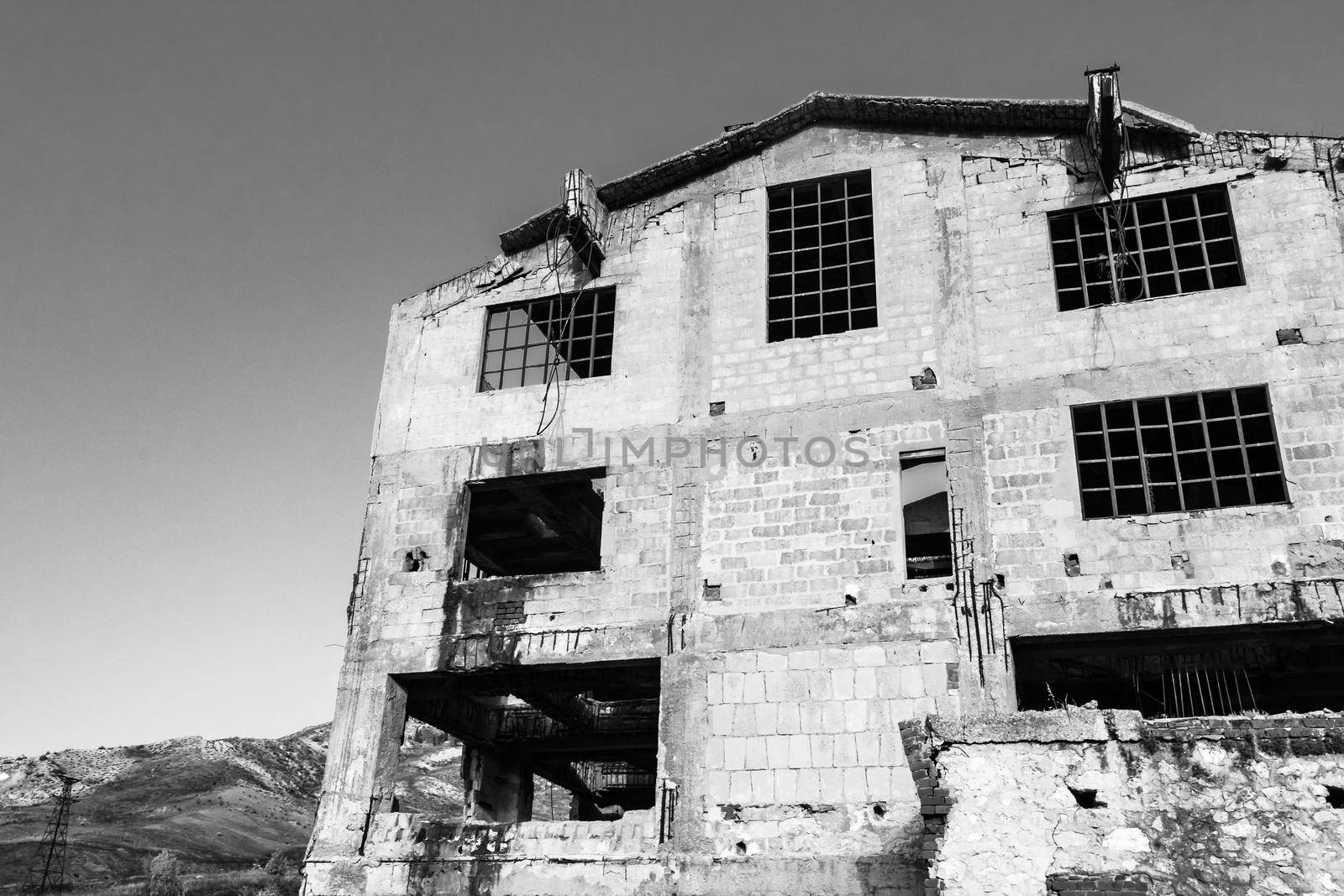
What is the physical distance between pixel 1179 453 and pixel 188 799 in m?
29.6

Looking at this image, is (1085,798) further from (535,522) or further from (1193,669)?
(535,522)

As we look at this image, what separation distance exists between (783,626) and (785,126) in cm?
809

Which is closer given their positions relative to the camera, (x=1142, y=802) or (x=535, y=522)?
(x=1142, y=802)

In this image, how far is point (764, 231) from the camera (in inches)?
690

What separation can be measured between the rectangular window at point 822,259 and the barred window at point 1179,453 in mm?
3612

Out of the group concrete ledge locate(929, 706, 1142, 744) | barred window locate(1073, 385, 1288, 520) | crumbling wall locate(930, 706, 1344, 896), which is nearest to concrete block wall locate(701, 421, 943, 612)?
barred window locate(1073, 385, 1288, 520)

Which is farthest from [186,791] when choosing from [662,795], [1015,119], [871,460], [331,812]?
[1015,119]

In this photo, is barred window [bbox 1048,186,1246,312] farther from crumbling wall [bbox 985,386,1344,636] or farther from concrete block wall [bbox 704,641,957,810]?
concrete block wall [bbox 704,641,957,810]

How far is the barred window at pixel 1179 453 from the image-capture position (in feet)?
45.2

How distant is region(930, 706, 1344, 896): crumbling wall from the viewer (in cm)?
848

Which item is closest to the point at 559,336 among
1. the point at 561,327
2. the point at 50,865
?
the point at 561,327

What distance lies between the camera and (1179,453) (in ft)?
46.5

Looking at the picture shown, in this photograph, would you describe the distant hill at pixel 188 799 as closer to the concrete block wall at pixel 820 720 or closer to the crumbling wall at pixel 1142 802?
the concrete block wall at pixel 820 720

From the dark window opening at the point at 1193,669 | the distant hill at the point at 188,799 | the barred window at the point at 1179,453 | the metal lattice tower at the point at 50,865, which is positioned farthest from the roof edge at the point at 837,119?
the metal lattice tower at the point at 50,865
